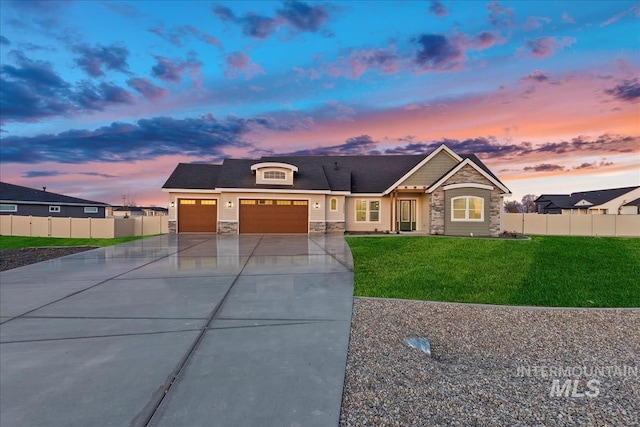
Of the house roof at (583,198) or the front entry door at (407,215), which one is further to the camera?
Answer: the house roof at (583,198)

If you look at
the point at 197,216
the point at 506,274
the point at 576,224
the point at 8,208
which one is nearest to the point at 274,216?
the point at 197,216

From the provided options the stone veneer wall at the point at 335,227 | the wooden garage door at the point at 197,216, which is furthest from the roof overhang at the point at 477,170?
the wooden garage door at the point at 197,216

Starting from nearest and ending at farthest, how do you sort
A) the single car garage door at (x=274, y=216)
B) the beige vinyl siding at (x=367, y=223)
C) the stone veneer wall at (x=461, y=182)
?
the stone veneer wall at (x=461, y=182) → the single car garage door at (x=274, y=216) → the beige vinyl siding at (x=367, y=223)

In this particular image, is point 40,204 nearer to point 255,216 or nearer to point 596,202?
point 255,216

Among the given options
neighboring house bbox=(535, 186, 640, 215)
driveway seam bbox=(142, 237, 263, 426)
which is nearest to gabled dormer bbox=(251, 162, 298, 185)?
driveway seam bbox=(142, 237, 263, 426)

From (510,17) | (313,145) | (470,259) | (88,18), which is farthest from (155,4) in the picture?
(313,145)

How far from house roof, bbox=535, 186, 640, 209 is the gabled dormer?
43.5 meters

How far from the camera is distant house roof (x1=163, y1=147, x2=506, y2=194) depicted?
22.1 meters

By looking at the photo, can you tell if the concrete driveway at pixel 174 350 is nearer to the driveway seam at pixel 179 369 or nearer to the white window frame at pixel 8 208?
the driveway seam at pixel 179 369

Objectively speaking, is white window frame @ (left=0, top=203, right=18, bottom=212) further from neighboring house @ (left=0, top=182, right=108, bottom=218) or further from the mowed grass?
the mowed grass

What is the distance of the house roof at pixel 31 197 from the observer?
102 feet

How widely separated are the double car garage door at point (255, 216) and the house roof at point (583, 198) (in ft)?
141

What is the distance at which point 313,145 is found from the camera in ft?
113

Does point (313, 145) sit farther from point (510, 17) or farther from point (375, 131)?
point (510, 17)
